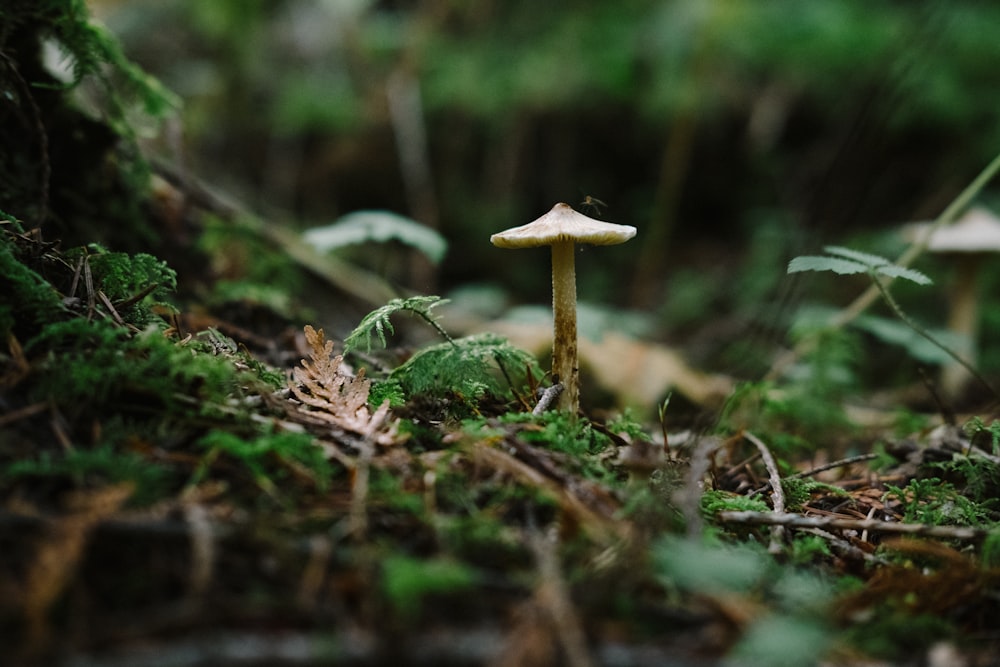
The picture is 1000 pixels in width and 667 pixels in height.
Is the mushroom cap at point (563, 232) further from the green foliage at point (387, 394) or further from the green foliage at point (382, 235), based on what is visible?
the green foliage at point (382, 235)

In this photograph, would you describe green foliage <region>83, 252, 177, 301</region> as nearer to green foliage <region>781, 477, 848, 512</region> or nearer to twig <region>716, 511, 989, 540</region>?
twig <region>716, 511, 989, 540</region>

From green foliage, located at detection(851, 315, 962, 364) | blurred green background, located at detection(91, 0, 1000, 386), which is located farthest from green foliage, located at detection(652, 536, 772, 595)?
blurred green background, located at detection(91, 0, 1000, 386)

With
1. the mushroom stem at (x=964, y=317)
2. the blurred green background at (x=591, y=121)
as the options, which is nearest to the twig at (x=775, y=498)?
the mushroom stem at (x=964, y=317)

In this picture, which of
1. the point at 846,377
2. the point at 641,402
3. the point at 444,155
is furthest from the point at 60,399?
the point at 444,155

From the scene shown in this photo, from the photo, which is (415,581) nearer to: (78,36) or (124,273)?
(124,273)

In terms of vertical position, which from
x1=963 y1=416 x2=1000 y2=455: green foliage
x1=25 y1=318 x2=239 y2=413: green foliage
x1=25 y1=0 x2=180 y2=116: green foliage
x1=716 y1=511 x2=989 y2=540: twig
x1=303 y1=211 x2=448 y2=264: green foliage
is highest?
x1=25 y1=0 x2=180 y2=116: green foliage

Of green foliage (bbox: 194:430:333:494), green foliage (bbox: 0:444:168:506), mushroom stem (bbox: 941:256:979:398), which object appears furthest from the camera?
mushroom stem (bbox: 941:256:979:398)
